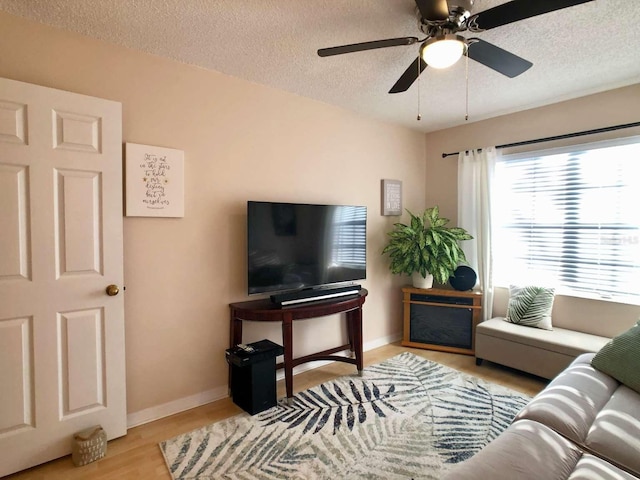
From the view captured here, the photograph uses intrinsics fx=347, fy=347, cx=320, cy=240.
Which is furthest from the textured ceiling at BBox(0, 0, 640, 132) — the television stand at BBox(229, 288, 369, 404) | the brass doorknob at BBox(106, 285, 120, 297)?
the television stand at BBox(229, 288, 369, 404)

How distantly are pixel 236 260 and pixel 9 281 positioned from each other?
1.36 meters

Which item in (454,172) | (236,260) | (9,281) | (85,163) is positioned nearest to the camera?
(9,281)

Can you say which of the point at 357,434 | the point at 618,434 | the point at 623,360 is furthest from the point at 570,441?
the point at 357,434

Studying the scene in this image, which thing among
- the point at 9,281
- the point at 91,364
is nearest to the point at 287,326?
the point at 91,364

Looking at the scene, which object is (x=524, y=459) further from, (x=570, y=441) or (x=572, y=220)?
(x=572, y=220)

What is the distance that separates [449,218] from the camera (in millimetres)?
4148

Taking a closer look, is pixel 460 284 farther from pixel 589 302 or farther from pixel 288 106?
pixel 288 106

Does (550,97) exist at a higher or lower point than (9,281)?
higher

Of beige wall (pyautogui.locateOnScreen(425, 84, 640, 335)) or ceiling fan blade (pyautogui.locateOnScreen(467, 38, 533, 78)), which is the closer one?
ceiling fan blade (pyautogui.locateOnScreen(467, 38, 533, 78))

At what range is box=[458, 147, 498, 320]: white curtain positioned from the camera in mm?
3639

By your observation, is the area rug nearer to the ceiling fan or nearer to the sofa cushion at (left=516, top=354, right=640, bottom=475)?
the sofa cushion at (left=516, top=354, right=640, bottom=475)

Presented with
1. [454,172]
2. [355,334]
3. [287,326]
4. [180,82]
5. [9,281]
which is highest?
[180,82]

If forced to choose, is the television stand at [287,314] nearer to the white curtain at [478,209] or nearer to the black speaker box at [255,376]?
the black speaker box at [255,376]

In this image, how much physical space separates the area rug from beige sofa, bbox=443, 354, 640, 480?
62cm
